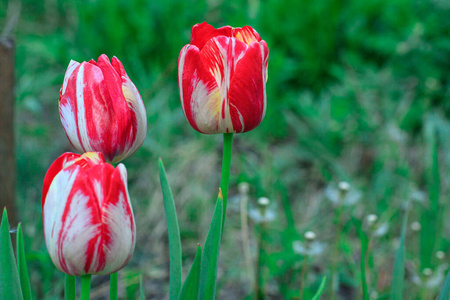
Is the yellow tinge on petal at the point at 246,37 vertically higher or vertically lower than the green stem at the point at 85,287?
higher

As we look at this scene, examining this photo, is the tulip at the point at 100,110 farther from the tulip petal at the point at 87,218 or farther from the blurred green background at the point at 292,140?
the blurred green background at the point at 292,140

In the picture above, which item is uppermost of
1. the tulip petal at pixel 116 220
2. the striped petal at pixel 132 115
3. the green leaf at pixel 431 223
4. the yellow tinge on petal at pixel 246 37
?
the yellow tinge on petal at pixel 246 37

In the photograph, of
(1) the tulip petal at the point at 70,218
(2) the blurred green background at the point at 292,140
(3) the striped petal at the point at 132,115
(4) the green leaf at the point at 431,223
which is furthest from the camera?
(2) the blurred green background at the point at 292,140

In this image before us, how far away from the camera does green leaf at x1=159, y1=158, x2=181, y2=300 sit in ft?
2.36

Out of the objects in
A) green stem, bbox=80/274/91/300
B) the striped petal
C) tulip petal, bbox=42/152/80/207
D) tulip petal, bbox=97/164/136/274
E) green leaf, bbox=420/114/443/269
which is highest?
the striped petal

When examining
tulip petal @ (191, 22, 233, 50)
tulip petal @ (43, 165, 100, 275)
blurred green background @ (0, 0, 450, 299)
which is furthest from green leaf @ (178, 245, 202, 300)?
blurred green background @ (0, 0, 450, 299)

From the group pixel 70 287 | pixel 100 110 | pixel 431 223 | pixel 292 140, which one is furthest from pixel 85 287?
pixel 292 140

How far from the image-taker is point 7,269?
646 millimetres

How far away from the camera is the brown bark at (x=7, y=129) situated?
117 cm

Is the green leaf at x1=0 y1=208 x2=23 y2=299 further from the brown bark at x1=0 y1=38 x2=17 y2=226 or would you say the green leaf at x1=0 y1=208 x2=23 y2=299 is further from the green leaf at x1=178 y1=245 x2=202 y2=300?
the brown bark at x1=0 y1=38 x2=17 y2=226

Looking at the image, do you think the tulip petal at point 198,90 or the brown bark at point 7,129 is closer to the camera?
the tulip petal at point 198,90

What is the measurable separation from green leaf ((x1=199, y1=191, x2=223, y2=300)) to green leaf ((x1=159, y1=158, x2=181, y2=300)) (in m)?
0.04

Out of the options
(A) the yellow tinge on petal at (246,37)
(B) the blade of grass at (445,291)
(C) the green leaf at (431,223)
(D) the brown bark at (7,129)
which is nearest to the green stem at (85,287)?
(A) the yellow tinge on petal at (246,37)

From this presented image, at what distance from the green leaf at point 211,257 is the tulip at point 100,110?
0.15 m
